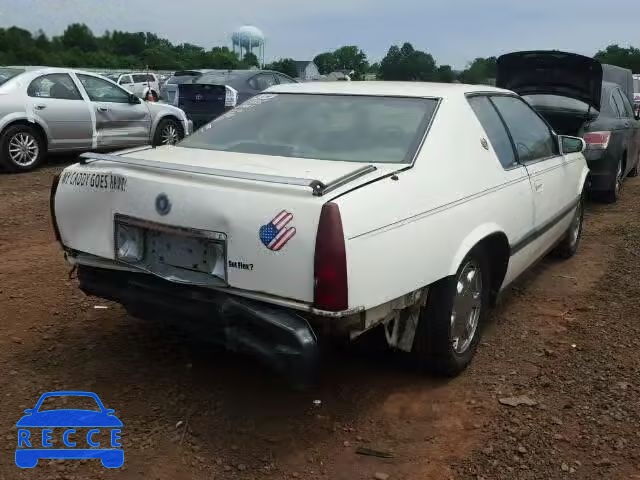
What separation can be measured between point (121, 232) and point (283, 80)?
452 inches

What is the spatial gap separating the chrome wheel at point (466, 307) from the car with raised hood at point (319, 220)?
0.01 meters

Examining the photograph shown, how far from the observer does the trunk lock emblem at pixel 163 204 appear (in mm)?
2986

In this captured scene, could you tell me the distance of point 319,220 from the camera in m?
2.66

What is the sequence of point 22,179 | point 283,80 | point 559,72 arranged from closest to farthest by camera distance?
point 559,72, point 22,179, point 283,80

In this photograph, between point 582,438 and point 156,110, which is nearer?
point 582,438

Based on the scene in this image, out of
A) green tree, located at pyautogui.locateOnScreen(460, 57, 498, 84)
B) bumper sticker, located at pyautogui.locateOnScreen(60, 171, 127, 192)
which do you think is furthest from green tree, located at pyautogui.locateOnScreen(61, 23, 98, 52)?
bumper sticker, located at pyautogui.locateOnScreen(60, 171, 127, 192)

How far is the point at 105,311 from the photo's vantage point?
4406mm

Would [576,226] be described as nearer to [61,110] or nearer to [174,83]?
[61,110]

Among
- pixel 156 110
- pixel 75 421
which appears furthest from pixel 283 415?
pixel 156 110

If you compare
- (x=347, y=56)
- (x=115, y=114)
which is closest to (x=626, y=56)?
(x=347, y=56)

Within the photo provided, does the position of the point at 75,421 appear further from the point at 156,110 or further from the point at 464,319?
the point at 156,110

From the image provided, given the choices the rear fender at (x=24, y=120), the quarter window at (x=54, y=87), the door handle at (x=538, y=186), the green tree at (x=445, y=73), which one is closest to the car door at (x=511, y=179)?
the door handle at (x=538, y=186)

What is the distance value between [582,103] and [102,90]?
6875 millimetres

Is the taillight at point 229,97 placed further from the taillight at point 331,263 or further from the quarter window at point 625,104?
the taillight at point 331,263
